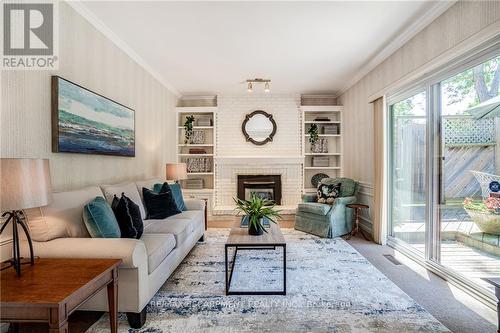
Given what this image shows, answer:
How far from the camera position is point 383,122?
13.0 ft

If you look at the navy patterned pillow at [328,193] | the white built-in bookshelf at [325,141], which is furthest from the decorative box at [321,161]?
the navy patterned pillow at [328,193]

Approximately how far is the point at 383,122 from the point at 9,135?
4.22 m

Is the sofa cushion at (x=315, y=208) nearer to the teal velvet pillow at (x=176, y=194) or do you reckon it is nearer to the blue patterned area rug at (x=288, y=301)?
the blue patterned area rug at (x=288, y=301)

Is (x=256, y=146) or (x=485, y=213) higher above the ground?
(x=256, y=146)

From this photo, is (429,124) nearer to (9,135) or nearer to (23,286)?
(23,286)

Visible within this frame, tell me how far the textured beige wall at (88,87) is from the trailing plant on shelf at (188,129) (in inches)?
43.8

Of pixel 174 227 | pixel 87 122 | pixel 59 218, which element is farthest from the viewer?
pixel 174 227

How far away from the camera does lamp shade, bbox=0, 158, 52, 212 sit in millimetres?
1491

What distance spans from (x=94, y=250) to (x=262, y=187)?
14.4 ft

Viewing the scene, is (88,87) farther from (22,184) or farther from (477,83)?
(477,83)

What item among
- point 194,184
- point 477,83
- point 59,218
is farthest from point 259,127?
point 59,218

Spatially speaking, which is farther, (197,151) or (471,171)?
(197,151)

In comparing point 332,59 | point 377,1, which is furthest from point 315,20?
point 332,59

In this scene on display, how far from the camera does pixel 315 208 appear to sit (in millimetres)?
4496
